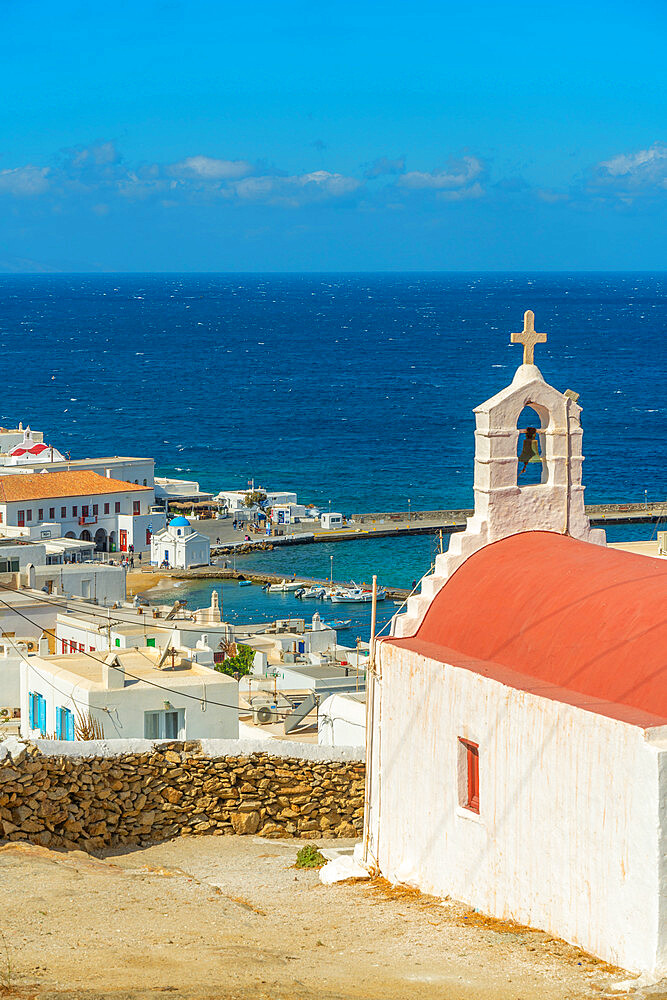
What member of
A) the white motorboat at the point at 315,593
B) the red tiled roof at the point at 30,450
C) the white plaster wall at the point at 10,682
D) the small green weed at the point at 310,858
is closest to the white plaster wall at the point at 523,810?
the small green weed at the point at 310,858

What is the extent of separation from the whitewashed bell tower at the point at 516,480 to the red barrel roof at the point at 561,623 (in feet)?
0.53

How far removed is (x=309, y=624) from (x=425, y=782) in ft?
194

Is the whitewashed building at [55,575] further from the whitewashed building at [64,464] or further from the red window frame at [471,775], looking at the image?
the red window frame at [471,775]

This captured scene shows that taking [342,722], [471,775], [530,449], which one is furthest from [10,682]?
[471,775]

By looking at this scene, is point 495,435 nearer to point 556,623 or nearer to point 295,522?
point 556,623

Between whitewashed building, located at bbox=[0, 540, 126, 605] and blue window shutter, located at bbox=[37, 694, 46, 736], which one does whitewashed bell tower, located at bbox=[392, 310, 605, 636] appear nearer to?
blue window shutter, located at bbox=[37, 694, 46, 736]

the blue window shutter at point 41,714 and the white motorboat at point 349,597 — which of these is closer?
the blue window shutter at point 41,714

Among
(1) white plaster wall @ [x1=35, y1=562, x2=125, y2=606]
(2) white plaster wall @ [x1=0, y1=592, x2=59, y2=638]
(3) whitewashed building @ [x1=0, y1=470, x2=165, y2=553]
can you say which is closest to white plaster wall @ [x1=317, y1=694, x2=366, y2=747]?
(2) white plaster wall @ [x1=0, y1=592, x2=59, y2=638]

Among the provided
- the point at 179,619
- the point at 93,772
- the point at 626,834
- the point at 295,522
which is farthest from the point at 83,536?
the point at 626,834

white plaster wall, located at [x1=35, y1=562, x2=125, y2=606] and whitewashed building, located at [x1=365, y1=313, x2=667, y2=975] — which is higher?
whitewashed building, located at [x1=365, y1=313, x2=667, y2=975]

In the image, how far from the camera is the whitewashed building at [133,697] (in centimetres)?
2455

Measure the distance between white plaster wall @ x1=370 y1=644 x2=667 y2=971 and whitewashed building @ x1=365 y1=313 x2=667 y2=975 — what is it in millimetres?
19

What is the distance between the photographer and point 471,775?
52.2 ft

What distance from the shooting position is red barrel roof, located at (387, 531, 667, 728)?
14312 millimetres
